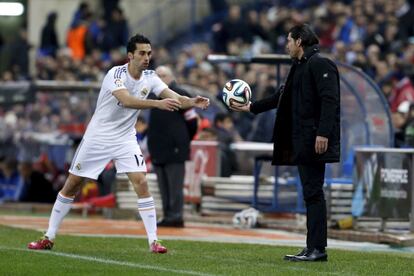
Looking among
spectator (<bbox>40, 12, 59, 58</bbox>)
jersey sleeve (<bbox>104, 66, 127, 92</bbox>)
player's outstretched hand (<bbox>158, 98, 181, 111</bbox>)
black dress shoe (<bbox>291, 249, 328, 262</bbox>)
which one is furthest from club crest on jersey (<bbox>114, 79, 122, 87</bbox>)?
spectator (<bbox>40, 12, 59, 58</bbox>)

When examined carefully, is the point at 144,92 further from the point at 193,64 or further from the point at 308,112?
the point at 193,64

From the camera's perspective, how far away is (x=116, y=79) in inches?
516

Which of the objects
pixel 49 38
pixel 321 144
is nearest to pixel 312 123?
pixel 321 144

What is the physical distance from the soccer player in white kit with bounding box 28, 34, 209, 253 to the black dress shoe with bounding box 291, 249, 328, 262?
1.42m

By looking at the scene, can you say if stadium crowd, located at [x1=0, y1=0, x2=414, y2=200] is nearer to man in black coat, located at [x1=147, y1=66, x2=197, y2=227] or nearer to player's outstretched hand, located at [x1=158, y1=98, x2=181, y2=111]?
man in black coat, located at [x1=147, y1=66, x2=197, y2=227]

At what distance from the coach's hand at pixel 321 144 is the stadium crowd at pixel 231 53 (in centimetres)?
671

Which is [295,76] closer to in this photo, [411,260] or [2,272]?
[411,260]

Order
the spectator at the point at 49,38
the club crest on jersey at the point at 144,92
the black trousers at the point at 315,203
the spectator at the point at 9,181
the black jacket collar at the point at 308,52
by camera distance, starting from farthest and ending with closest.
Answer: the spectator at the point at 49,38
the spectator at the point at 9,181
the club crest on jersey at the point at 144,92
the black jacket collar at the point at 308,52
the black trousers at the point at 315,203

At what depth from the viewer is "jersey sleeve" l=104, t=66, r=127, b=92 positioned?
1302 centimetres

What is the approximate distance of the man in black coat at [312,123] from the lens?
12.3m

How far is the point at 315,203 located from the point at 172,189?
6119mm

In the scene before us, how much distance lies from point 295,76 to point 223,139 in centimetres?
838

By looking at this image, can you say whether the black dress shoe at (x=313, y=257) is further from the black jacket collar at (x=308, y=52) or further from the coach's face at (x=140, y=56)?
the coach's face at (x=140, y=56)

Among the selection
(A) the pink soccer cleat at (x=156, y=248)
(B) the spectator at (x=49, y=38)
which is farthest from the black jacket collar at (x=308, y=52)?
(B) the spectator at (x=49, y=38)
